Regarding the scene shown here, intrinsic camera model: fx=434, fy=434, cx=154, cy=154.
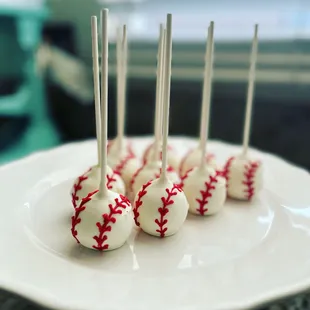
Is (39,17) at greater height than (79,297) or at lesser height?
greater

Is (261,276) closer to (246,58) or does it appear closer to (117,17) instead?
Result: (246,58)

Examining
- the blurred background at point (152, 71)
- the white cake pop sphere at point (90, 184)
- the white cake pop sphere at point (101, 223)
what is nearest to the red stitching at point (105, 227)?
the white cake pop sphere at point (101, 223)

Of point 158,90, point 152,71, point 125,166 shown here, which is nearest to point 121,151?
point 125,166

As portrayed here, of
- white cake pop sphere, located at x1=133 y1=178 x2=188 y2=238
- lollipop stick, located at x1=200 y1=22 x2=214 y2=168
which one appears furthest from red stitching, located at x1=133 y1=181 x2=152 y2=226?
lollipop stick, located at x1=200 y1=22 x2=214 y2=168

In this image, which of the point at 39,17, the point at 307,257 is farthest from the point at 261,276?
the point at 39,17

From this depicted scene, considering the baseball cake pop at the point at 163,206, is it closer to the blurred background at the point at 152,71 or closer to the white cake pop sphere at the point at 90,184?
the white cake pop sphere at the point at 90,184
